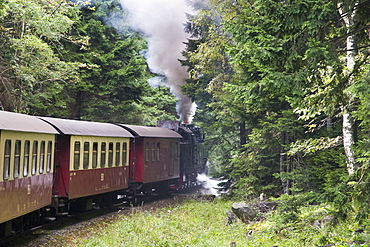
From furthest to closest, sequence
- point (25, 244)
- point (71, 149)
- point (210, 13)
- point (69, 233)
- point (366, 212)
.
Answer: point (210, 13) < point (71, 149) < point (69, 233) < point (25, 244) < point (366, 212)

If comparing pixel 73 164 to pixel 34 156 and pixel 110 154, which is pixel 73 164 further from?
pixel 110 154

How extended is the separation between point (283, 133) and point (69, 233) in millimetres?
7931

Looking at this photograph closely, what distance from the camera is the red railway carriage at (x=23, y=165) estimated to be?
29.6ft

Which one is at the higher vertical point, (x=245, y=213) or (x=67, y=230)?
(x=245, y=213)

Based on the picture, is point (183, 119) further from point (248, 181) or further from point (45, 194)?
Answer: point (45, 194)

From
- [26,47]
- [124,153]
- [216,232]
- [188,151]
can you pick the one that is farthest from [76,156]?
[188,151]

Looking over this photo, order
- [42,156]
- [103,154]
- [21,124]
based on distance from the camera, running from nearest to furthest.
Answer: [21,124] → [42,156] → [103,154]

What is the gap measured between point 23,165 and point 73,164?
3329mm

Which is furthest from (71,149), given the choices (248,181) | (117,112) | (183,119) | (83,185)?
(183,119)

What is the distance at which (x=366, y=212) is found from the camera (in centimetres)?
589

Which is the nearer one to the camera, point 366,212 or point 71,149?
point 366,212

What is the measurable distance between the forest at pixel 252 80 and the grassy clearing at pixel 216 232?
82 centimetres

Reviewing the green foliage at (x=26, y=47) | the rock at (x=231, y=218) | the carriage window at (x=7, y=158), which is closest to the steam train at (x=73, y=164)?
the carriage window at (x=7, y=158)

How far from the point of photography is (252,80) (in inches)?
404
